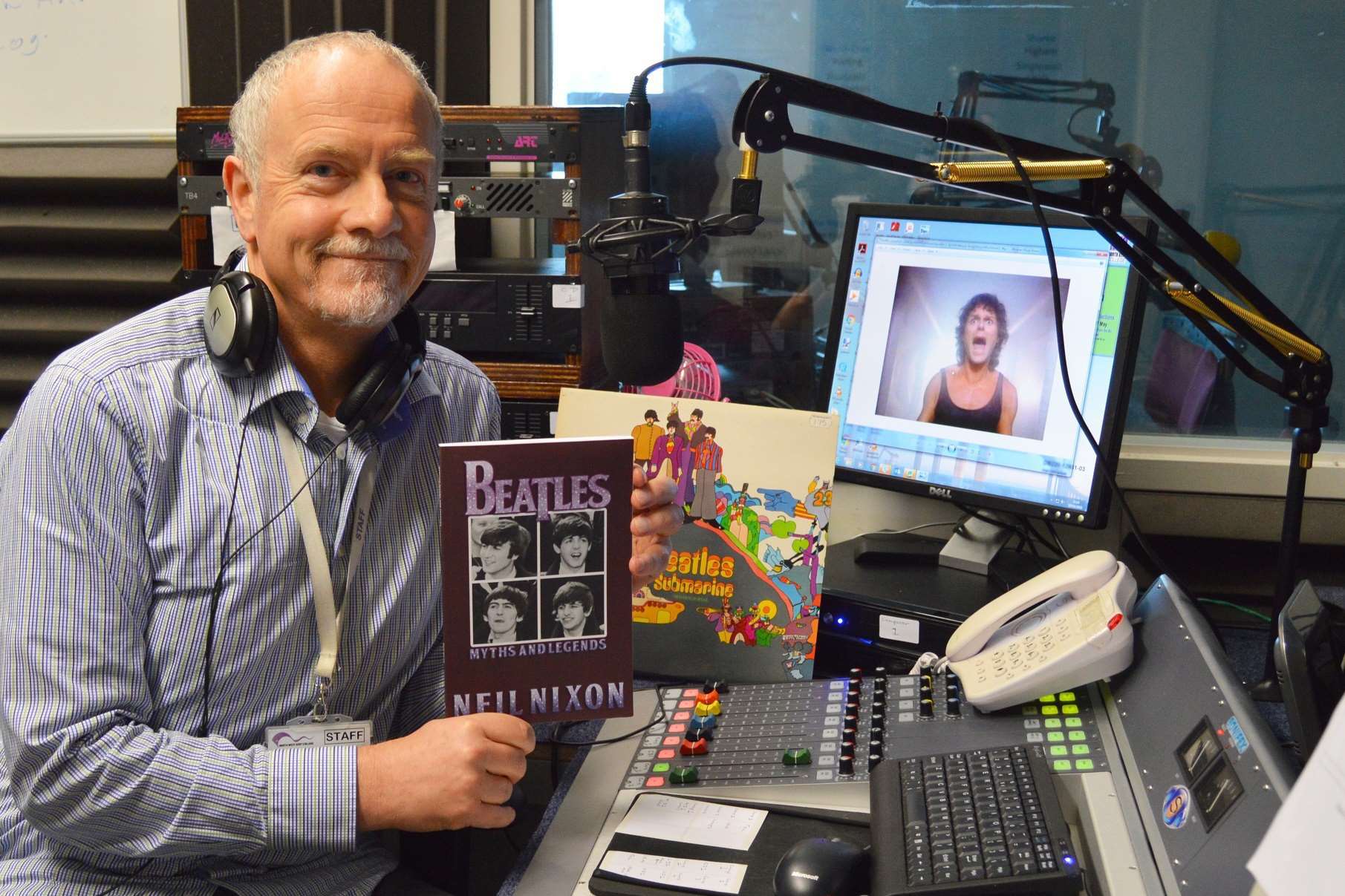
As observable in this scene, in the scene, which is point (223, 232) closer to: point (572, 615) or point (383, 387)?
point (383, 387)

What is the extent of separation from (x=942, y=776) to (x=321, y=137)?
0.84 meters

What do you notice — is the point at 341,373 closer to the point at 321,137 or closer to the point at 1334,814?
the point at 321,137

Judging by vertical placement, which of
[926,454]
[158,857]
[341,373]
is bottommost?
[158,857]

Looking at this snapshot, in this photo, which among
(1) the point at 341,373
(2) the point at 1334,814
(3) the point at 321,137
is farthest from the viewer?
(1) the point at 341,373

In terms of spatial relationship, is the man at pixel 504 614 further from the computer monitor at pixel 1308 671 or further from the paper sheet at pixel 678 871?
the computer monitor at pixel 1308 671

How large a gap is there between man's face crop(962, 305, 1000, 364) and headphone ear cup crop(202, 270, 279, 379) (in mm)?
872

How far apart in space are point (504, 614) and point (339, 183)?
49cm

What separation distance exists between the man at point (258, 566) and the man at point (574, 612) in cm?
9

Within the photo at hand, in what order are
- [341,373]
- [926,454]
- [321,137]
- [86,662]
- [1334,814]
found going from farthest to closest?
[926,454] < [341,373] < [321,137] < [86,662] < [1334,814]

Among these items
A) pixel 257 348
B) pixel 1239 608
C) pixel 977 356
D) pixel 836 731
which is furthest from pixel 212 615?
pixel 1239 608

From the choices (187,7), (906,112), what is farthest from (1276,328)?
(187,7)

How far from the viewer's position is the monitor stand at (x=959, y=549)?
148 centimetres

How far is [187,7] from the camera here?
6.36ft

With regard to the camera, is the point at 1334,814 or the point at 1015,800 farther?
the point at 1015,800
